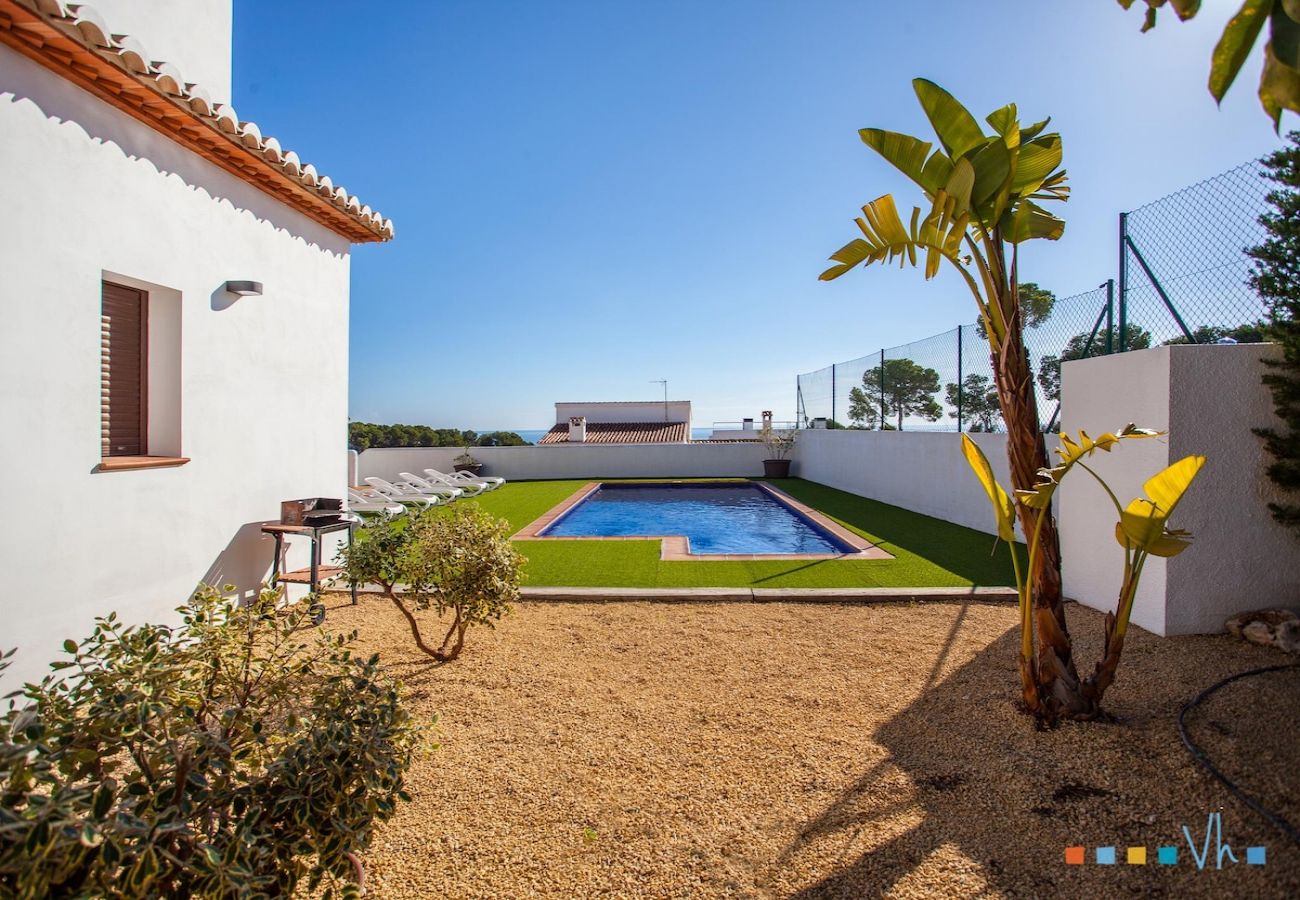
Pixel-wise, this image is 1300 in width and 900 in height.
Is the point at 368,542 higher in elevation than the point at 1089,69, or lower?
lower

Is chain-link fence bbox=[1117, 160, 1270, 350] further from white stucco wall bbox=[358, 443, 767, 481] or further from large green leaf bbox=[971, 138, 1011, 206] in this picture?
white stucco wall bbox=[358, 443, 767, 481]

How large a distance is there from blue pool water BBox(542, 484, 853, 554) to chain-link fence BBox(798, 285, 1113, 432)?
3.48 metres

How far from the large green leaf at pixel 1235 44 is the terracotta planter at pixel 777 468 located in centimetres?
2068

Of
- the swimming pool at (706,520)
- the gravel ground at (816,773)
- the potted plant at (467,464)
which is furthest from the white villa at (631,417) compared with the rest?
the gravel ground at (816,773)

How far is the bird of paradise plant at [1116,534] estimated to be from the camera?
3.49 meters

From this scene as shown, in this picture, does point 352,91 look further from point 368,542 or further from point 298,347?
point 368,542

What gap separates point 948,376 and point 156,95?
40.3ft

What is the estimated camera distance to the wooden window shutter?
199 inches

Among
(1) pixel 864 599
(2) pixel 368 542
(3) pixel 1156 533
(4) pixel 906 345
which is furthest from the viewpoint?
(4) pixel 906 345

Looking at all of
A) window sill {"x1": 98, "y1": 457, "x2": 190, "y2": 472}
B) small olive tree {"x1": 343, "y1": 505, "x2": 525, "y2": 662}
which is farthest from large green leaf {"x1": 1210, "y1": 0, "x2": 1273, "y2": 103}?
window sill {"x1": 98, "y1": 457, "x2": 190, "y2": 472}

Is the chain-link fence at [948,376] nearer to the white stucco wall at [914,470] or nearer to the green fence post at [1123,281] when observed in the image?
the white stucco wall at [914,470]

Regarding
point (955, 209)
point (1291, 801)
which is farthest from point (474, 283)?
point (1291, 801)

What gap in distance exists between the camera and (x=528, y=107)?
11320 millimetres

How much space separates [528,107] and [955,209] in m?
10.1
